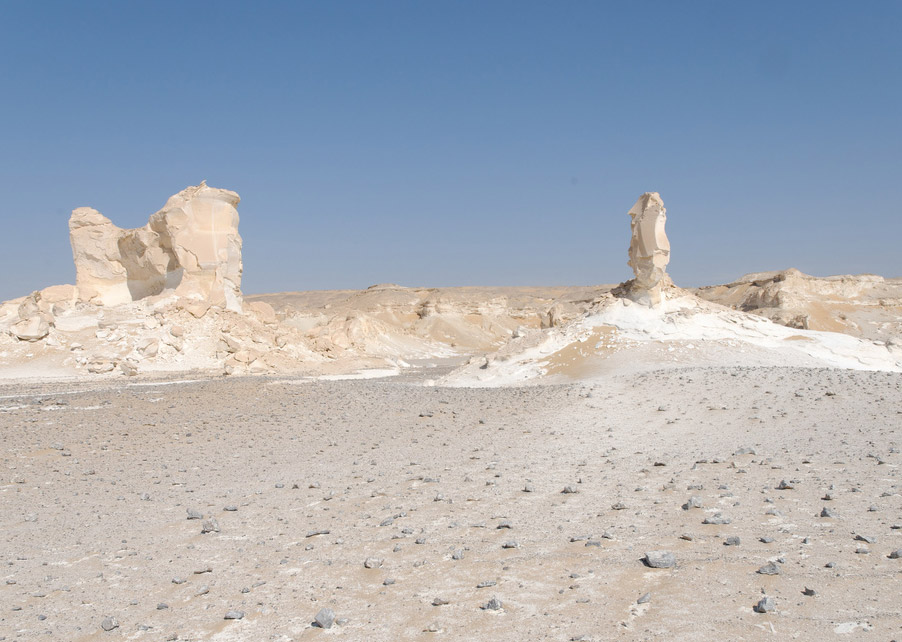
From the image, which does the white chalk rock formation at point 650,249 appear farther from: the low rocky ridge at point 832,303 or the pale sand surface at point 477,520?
the low rocky ridge at point 832,303

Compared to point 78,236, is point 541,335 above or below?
below

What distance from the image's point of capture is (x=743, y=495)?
17.8ft

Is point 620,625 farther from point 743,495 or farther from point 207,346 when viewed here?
point 207,346

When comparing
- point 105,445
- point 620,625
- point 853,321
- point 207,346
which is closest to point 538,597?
point 620,625

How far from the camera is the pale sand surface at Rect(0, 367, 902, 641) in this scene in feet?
12.2

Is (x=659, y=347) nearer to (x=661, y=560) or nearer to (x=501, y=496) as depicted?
(x=501, y=496)

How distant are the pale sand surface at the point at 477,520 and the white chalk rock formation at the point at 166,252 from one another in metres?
17.3

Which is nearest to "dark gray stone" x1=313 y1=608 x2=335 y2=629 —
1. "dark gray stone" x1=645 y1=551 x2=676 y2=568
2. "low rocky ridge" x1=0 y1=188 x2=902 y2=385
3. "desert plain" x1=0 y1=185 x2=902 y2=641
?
"desert plain" x1=0 y1=185 x2=902 y2=641

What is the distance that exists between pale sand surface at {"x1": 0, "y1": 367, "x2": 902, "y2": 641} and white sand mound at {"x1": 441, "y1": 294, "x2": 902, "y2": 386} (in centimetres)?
477

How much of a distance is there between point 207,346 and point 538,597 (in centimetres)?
2401

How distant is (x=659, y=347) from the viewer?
16.6m

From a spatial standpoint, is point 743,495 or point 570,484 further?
point 570,484

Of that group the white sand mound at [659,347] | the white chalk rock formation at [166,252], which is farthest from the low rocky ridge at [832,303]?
the white chalk rock formation at [166,252]

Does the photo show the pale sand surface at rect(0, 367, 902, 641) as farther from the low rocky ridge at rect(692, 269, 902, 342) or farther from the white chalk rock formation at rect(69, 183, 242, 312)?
the low rocky ridge at rect(692, 269, 902, 342)
